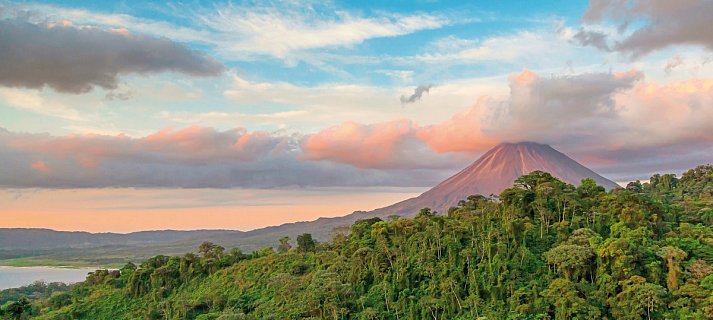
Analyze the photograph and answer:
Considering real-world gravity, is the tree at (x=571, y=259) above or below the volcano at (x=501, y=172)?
below

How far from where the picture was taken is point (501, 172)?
141 metres

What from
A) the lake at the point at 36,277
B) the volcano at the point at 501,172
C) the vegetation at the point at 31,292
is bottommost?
the lake at the point at 36,277

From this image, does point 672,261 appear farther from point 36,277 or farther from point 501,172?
point 36,277

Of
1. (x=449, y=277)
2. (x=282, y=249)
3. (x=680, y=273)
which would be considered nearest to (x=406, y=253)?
(x=449, y=277)

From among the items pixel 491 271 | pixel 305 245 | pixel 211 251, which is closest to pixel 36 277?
pixel 211 251

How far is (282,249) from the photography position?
5706 cm

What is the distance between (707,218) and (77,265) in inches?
7710

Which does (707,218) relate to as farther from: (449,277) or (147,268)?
(147,268)

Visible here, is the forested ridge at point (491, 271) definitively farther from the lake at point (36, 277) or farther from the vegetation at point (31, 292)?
the lake at point (36, 277)

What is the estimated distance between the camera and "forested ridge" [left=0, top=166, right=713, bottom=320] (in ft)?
100

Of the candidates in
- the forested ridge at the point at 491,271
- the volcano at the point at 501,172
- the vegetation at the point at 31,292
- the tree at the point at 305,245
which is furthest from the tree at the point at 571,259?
the volcano at the point at 501,172

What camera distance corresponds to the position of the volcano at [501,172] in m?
137

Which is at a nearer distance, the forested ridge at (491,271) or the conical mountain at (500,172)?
the forested ridge at (491,271)

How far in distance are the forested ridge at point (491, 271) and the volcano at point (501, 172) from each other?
296ft
